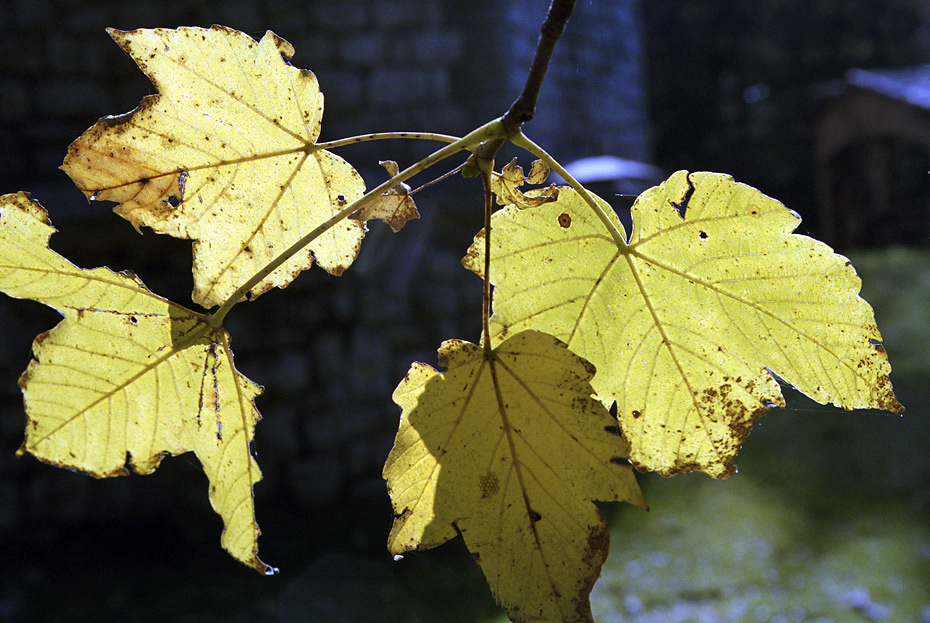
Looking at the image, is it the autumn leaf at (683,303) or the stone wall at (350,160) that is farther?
the stone wall at (350,160)

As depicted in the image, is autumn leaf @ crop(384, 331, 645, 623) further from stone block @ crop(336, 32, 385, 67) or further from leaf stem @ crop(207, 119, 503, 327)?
stone block @ crop(336, 32, 385, 67)

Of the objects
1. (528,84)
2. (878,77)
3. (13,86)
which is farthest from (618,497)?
(878,77)

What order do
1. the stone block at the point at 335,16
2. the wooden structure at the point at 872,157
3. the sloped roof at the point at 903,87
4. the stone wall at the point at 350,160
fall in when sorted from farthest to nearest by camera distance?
the stone block at the point at 335,16
the wooden structure at the point at 872,157
the stone wall at the point at 350,160
the sloped roof at the point at 903,87

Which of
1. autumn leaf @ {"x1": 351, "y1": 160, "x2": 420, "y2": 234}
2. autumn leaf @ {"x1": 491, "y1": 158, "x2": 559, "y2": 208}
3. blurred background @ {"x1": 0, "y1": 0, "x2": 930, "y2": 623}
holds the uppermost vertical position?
autumn leaf @ {"x1": 491, "y1": 158, "x2": 559, "y2": 208}

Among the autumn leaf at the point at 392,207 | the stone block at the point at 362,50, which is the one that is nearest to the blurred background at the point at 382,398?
the stone block at the point at 362,50

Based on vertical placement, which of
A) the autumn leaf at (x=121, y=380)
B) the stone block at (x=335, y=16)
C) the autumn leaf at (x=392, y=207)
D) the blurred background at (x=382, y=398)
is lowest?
the blurred background at (x=382, y=398)

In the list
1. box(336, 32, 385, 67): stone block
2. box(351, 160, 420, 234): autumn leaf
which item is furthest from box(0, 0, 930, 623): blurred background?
box(351, 160, 420, 234): autumn leaf

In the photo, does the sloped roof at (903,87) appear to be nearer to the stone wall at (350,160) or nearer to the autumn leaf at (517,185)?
the stone wall at (350,160)

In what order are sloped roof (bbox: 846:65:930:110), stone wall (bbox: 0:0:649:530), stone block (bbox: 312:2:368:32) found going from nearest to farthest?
sloped roof (bbox: 846:65:930:110)
stone wall (bbox: 0:0:649:530)
stone block (bbox: 312:2:368:32)
